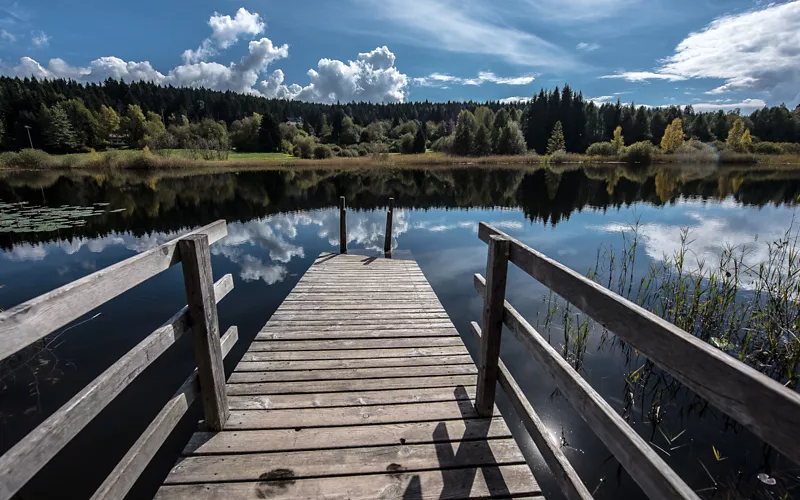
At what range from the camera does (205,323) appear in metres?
2.31

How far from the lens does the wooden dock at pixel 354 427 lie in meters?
2.25

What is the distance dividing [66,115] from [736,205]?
257ft

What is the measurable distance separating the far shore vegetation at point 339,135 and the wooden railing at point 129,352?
46740mm

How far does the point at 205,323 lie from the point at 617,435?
2.26m

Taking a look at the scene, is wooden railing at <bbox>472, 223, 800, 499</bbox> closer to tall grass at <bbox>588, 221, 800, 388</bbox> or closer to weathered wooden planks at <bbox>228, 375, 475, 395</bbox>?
weathered wooden planks at <bbox>228, 375, 475, 395</bbox>

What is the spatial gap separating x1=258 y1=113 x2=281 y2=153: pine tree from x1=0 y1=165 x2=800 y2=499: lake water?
4256 centimetres

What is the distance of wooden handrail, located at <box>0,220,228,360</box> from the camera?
116cm

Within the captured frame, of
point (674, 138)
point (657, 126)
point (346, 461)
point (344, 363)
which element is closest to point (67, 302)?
point (346, 461)

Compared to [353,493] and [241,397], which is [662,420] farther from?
[241,397]

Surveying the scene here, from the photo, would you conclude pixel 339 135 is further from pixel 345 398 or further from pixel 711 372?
pixel 711 372

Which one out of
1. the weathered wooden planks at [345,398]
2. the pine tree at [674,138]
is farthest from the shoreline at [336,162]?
the weathered wooden planks at [345,398]

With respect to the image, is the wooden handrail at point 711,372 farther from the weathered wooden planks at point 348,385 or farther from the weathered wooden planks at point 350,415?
the weathered wooden planks at point 348,385

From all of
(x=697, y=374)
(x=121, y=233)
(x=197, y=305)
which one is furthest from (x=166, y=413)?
(x=121, y=233)

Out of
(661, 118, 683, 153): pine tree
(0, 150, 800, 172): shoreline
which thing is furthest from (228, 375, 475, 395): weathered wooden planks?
(661, 118, 683, 153): pine tree
